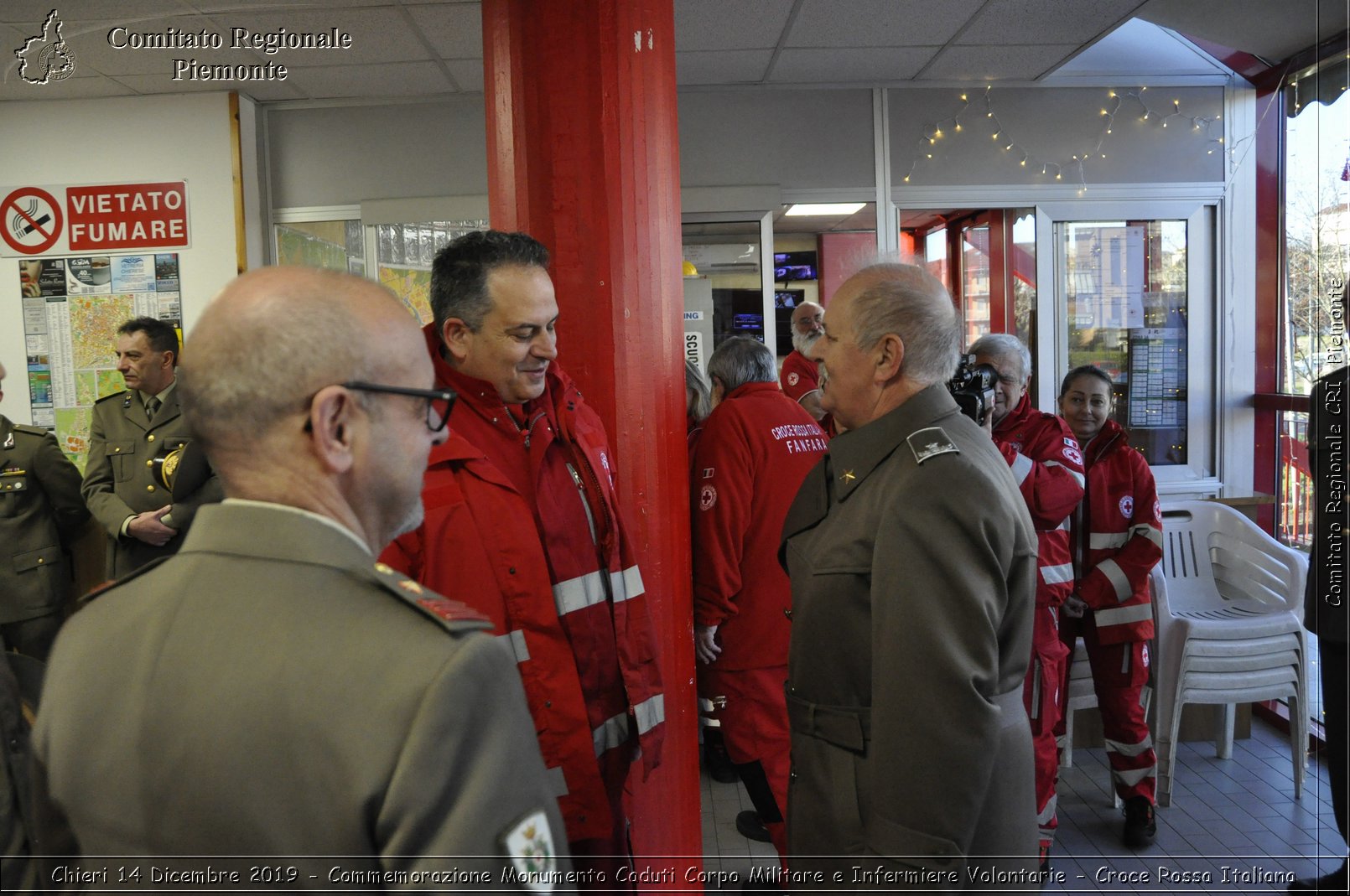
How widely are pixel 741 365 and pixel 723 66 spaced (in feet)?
8.88

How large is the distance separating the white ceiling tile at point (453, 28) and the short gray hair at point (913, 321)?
3013mm

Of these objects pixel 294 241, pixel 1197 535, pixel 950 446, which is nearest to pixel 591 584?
pixel 950 446

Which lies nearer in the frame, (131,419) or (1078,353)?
(131,419)

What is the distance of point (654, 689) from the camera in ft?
5.72

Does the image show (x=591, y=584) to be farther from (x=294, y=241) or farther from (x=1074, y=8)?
(x=294, y=241)

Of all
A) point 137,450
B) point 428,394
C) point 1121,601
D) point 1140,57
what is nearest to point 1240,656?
point 1121,601

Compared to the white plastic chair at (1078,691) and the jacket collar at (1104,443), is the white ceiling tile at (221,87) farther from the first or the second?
the white plastic chair at (1078,691)

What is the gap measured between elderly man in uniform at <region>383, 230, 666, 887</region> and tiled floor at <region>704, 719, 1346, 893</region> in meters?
1.80

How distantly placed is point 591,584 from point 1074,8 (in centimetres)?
404

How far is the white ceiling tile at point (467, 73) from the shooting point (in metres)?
4.82

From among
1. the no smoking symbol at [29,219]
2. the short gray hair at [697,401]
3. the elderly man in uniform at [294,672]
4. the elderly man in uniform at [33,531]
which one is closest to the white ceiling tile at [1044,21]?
the short gray hair at [697,401]

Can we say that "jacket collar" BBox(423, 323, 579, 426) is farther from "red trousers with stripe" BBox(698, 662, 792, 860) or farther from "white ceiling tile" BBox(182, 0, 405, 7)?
"white ceiling tile" BBox(182, 0, 405, 7)

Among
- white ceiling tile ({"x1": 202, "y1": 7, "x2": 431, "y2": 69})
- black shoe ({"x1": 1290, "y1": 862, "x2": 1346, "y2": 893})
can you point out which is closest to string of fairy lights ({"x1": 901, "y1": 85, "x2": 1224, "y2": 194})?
white ceiling tile ({"x1": 202, "y1": 7, "x2": 431, "y2": 69})

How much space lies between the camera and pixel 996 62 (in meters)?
5.06
